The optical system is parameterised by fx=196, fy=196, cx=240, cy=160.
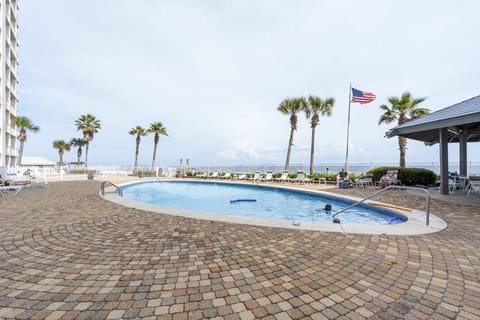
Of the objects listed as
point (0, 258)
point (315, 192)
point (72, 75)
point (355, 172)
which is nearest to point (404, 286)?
point (0, 258)

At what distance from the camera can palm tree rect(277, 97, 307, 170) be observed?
17.7 m

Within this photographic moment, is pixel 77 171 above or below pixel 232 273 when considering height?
above

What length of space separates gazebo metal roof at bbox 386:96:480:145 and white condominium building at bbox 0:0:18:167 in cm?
3069

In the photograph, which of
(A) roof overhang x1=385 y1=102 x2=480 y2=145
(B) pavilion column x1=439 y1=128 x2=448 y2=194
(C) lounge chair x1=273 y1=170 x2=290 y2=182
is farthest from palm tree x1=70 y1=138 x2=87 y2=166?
(B) pavilion column x1=439 y1=128 x2=448 y2=194

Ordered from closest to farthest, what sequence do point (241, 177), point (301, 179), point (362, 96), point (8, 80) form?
point (362, 96), point (301, 179), point (241, 177), point (8, 80)

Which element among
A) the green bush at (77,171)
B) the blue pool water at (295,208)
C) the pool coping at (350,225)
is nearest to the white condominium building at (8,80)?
the green bush at (77,171)

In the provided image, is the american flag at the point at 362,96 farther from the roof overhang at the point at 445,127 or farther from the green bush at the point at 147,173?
the green bush at the point at 147,173

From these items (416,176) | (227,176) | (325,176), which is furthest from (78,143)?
(416,176)

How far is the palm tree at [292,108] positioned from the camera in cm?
1766

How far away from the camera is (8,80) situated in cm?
2030

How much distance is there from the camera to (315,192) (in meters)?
9.71

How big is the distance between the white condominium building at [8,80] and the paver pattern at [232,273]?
24.6 m

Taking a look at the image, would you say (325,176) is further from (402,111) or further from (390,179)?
(402,111)

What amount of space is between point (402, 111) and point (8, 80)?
119ft
